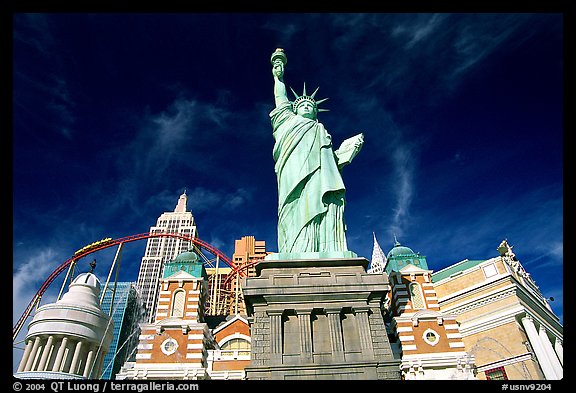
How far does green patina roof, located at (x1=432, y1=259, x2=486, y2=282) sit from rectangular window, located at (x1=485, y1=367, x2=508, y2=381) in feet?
23.8

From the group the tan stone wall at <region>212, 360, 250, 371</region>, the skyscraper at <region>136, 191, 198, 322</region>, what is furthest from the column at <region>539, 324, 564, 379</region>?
the skyscraper at <region>136, 191, 198, 322</region>

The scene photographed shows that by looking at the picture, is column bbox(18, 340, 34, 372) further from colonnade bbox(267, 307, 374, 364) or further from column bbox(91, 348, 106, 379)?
colonnade bbox(267, 307, 374, 364)

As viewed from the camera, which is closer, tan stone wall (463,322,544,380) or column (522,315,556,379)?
column (522,315,556,379)

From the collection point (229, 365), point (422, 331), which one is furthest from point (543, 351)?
point (229, 365)

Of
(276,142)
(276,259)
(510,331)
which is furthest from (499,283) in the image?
(276,142)

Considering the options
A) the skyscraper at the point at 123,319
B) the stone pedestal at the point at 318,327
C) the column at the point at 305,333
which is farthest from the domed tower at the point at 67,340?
the skyscraper at the point at 123,319

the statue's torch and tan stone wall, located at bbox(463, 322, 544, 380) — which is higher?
the statue's torch

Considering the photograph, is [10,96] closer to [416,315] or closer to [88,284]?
[88,284]

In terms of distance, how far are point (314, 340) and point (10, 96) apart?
507 inches

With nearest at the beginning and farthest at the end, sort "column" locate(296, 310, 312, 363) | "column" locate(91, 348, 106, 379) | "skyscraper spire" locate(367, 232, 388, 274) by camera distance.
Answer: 1. "column" locate(296, 310, 312, 363)
2. "column" locate(91, 348, 106, 379)
3. "skyscraper spire" locate(367, 232, 388, 274)

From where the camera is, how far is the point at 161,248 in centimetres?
9894

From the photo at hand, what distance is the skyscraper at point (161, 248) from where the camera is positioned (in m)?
89.2

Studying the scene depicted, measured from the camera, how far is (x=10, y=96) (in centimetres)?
547

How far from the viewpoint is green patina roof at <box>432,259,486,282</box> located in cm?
2603
